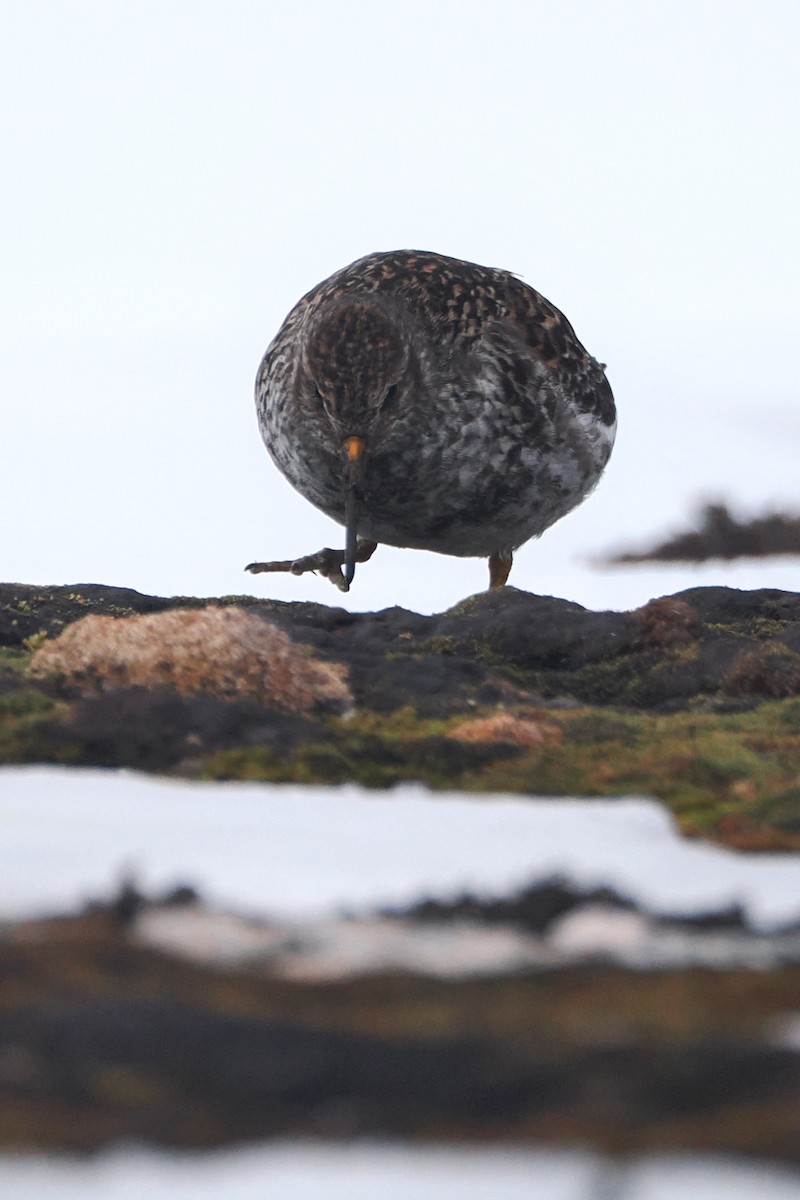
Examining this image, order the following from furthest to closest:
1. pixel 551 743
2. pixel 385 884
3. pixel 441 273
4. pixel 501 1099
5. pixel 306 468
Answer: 1. pixel 441 273
2. pixel 306 468
3. pixel 551 743
4. pixel 385 884
5. pixel 501 1099

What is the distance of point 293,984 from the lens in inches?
94.7

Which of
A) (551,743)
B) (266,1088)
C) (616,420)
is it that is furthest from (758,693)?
(616,420)

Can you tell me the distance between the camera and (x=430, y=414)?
8117 millimetres

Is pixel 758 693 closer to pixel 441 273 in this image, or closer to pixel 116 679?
pixel 116 679

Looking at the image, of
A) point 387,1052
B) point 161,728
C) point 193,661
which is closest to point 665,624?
point 193,661

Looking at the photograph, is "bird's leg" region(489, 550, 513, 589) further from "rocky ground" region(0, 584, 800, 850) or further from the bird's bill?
"rocky ground" region(0, 584, 800, 850)

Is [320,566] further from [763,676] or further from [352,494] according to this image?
[763,676]

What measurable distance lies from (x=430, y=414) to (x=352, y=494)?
2.24 ft

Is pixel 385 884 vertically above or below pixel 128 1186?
above

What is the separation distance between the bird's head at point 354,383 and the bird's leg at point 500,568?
145 centimetres

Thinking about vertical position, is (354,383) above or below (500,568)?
above

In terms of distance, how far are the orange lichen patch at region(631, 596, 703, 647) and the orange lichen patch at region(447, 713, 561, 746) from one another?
1.43 m

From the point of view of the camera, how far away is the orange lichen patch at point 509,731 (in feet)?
13.9

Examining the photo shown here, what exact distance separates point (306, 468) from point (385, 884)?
576 centimetres
